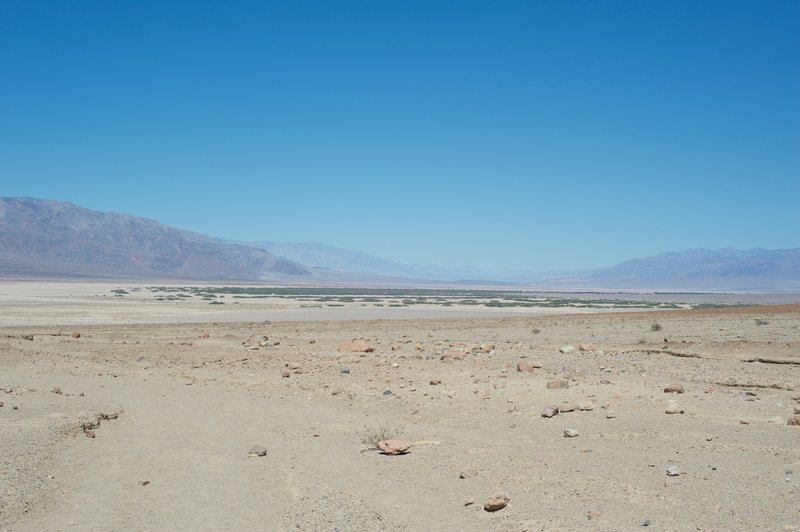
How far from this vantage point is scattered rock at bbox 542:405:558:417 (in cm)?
1158

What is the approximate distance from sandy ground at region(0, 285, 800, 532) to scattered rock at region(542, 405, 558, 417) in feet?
0.55

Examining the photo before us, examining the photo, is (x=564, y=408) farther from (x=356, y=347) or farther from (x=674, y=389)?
(x=356, y=347)

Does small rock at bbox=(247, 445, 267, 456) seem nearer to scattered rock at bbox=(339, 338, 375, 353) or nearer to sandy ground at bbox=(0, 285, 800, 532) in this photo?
sandy ground at bbox=(0, 285, 800, 532)

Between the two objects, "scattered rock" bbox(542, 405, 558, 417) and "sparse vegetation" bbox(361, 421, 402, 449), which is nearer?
"sparse vegetation" bbox(361, 421, 402, 449)

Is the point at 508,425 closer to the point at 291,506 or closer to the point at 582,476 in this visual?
the point at 582,476

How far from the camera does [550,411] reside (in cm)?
1160

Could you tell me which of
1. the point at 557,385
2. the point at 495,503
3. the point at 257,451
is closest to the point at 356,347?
the point at 557,385

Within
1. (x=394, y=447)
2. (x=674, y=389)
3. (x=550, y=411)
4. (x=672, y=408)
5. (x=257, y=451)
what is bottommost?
(x=257, y=451)

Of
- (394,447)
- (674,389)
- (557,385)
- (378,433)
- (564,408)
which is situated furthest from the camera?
(557,385)

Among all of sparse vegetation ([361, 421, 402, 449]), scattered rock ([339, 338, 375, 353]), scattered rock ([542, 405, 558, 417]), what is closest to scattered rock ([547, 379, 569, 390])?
scattered rock ([542, 405, 558, 417])

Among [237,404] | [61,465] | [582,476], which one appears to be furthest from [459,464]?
[237,404]

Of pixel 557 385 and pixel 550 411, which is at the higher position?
pixel 557 385

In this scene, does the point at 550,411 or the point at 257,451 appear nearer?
the point at 257,451

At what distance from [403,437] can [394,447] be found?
887 mm
